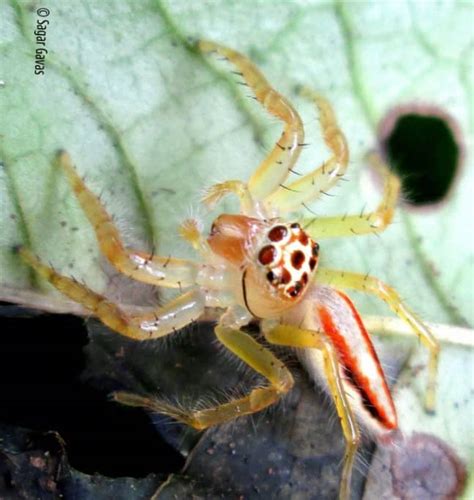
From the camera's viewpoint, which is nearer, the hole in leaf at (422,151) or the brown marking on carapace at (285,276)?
the brown marking on carapace at (285,276)

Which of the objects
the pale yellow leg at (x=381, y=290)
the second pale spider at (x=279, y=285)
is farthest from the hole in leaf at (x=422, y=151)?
the pale yellow leg at (x=381, y=290)

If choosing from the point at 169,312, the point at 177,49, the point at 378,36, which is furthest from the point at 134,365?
the point at 378,36

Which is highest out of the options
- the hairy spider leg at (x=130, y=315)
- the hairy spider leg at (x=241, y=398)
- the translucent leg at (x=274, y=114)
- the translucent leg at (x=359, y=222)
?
the translucent leg at (x=274, y=114)

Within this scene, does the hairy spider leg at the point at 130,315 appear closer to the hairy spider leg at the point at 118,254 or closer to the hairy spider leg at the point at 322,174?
the hairy spider leg at the point at 118,254

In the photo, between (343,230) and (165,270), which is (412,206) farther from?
(165,270)

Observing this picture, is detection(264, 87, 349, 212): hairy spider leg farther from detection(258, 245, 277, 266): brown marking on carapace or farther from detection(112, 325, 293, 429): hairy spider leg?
detection(112, 325, 293, 429): hairy spider leg

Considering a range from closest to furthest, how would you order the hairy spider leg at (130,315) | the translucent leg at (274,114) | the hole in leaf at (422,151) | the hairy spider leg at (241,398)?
1. the hairy spider leg at (130,315)
2. the hairy spider leg at (241,398)
3. the translucent leg at (274,114)
4. the hole in leaf at (422,151)
